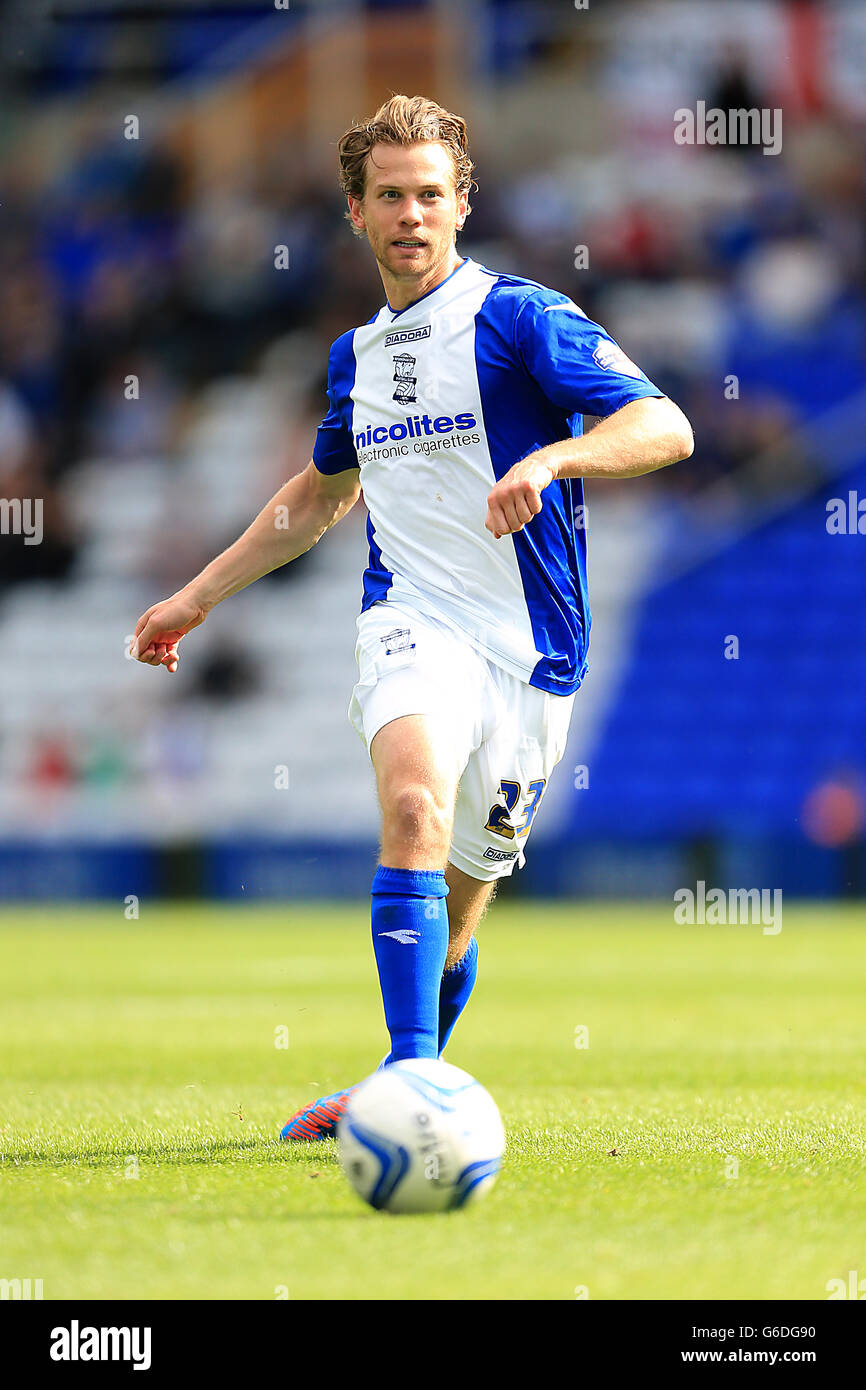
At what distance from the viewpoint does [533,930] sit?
49.2 feet

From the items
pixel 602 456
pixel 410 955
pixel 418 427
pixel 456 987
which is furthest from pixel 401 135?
pixel 456 987

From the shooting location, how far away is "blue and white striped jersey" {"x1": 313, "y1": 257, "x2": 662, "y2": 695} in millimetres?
4898

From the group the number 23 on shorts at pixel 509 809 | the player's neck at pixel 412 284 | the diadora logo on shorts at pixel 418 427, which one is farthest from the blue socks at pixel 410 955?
the player's neck at pixel 412 284

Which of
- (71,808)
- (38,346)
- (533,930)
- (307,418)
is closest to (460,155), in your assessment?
(533,930)

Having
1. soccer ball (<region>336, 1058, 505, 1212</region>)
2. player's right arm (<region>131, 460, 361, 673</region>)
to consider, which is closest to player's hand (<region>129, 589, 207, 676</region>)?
player's right arm (<region>131, 460, 361, 673</region>)

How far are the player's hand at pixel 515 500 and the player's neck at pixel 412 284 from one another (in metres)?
1.01

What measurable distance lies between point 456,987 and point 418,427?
151 cm

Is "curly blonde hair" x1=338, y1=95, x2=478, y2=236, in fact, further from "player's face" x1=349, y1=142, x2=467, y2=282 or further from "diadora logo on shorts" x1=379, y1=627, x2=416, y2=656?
"diadora logo on shorts" x1=379, y1=627, x2=416, y2=656

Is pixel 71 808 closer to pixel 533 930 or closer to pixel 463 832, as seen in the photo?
pixel 533 930

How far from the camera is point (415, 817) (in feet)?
14.4

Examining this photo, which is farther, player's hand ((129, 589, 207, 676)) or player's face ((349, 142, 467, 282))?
player's hand ((129, 589, 207, 676))

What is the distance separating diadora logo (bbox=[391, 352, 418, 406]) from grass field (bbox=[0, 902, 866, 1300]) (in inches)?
76.2

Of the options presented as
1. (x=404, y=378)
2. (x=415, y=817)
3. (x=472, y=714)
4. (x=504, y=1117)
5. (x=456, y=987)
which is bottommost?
(x=504, y=1117)

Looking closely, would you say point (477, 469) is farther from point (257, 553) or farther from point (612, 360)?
point (257, 553)
